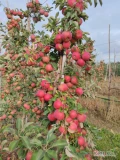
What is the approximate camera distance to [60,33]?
167cm

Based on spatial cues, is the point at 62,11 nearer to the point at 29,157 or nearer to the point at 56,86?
the point at 56,86

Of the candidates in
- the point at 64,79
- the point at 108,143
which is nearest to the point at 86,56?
the point at 64,79

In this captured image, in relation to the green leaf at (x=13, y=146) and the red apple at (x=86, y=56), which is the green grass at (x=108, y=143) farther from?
the green leaf at (x=13, y=146)

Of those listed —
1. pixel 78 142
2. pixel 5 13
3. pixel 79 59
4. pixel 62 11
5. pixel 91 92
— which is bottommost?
pixel 78 142

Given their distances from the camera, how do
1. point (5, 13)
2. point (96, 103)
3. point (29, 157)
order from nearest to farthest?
point (29, 157), point (5, 13), point (96, 103)

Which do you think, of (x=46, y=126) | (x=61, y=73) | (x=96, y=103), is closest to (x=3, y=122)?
(x=46, y=126)

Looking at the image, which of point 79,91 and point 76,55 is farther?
point 79,91

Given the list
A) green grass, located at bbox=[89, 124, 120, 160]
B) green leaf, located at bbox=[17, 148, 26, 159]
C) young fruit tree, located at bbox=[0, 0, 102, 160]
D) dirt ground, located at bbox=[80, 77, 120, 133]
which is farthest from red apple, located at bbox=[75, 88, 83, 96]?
dirt ground, located at bbox=[80, 77, 120, 133]

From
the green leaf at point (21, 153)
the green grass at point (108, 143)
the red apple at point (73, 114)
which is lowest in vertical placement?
the green grass at point (108, 143)

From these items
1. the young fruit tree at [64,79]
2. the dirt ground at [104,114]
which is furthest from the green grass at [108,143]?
the young fruit tree at [64,79]

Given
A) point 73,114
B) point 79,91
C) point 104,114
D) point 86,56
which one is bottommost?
point 104,114

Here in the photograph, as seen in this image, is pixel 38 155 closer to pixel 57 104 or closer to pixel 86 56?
pixel 57 104

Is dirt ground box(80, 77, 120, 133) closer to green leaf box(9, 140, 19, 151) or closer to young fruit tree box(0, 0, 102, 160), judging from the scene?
young fruit tree box(0, 0, 102, 160)

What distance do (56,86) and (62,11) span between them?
23.8 inches
